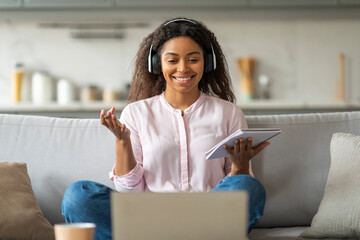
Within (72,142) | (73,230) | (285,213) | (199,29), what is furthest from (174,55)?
(73,230)

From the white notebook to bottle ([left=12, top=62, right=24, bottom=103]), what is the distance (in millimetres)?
3130

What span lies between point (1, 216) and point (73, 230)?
2.49ft

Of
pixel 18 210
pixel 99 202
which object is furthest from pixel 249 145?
pixel 18 210

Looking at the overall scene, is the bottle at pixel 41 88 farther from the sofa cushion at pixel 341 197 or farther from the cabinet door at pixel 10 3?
the sofa cushion at pixel 341 197

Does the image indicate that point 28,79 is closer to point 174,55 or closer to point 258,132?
point 174,55

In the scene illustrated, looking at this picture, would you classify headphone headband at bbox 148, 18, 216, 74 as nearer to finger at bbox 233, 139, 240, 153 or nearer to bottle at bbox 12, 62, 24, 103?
finger at bbox 233, 139, 240, 153

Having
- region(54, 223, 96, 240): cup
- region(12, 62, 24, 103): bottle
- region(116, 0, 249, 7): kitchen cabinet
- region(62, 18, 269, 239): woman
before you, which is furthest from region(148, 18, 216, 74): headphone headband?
region(12, 62, 24, 103): bottle

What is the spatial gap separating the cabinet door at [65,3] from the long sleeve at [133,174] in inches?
102

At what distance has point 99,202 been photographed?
5.57 feet

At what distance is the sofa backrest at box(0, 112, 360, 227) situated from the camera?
2.08 meters

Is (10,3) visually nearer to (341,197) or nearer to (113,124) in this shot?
(113,124)

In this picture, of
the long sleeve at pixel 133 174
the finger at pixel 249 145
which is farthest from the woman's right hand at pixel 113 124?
the finger at pixel 249 145

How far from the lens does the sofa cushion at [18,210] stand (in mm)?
1771

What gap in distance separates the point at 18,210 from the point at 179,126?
0.65m
